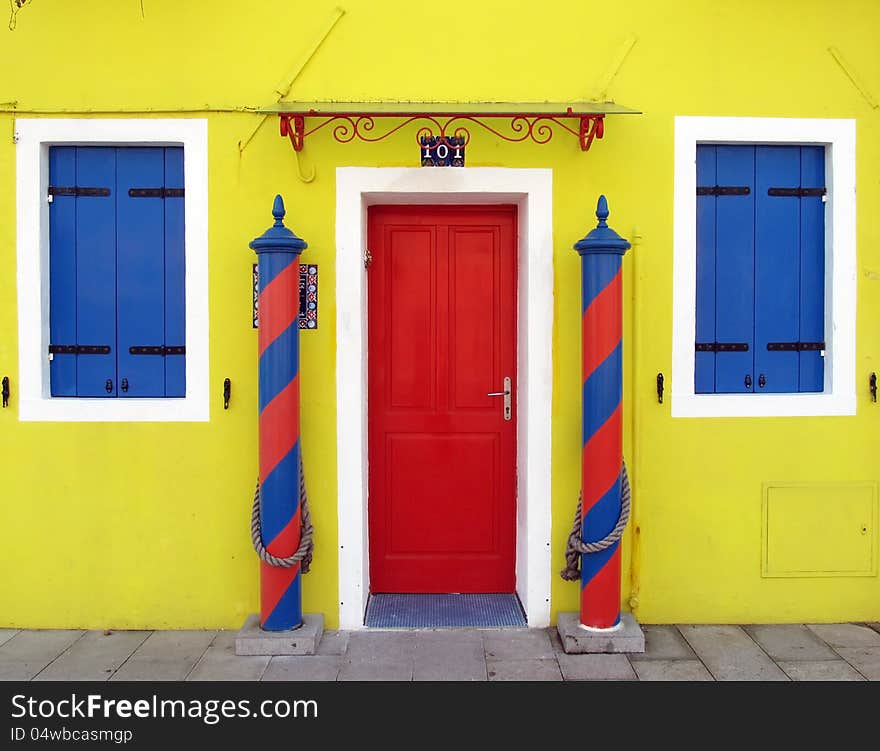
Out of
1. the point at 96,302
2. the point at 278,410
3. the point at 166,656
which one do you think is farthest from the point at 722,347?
the point at 96,302

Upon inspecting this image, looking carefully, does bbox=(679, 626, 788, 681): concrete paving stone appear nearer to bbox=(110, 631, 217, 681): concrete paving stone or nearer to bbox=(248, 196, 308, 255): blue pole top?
bbox=(110, 631, 217, 681): concrete paving stone

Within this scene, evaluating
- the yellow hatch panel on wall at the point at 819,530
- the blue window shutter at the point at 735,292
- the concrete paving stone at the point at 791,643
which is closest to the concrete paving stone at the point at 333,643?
the concrete paving stone at the point at 791,643

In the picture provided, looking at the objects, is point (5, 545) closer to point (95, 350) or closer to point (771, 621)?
point (95, 350)

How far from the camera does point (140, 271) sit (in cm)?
434

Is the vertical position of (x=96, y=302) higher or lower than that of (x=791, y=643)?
higher

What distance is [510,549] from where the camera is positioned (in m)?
4.68

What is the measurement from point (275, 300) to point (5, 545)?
203 centimetres

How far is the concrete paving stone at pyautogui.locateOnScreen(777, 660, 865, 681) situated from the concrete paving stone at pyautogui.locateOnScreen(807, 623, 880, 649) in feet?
0.78

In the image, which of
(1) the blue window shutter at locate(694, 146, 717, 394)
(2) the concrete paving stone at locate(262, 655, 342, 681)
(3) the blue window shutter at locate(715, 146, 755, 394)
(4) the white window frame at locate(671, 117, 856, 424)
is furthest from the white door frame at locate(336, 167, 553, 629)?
(3) the blue window shutter at locate(715, 146, 755, 394)

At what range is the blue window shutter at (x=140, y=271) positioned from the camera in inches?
170

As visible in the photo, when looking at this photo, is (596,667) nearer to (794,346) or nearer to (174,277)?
(794,346)

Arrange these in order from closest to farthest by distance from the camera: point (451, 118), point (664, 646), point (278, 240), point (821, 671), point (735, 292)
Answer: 1. point (821, 671)
2. point (278, 240)
3. point (664, 646)
4. point (451, 118)
5. point (735, 292)

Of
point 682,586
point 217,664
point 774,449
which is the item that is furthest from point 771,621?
point 217,664

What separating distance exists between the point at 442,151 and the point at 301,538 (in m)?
2.18
